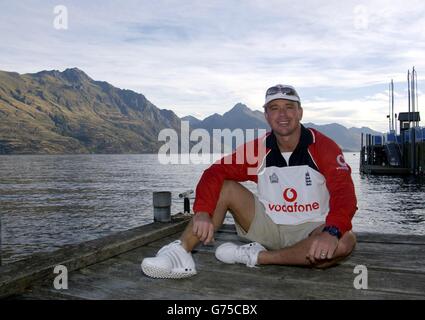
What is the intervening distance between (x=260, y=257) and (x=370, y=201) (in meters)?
31.7

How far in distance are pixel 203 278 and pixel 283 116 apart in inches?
77.0

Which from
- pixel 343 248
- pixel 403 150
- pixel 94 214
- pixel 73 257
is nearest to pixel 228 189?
pixel 343 248

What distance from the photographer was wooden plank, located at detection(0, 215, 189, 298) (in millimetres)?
3748

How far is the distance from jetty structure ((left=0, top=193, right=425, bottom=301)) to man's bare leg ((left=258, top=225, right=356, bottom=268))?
108 mm

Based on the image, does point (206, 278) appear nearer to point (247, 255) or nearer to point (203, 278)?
point (203, 278)

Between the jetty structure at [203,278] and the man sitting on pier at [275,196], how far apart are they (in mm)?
194

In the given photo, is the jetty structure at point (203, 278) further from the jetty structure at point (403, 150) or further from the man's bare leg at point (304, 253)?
the jetty structure at point (403, 150)

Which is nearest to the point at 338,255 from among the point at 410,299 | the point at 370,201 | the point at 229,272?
the point at 410,299

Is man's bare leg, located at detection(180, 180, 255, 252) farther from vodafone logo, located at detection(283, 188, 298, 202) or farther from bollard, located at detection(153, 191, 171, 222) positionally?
bollard, located at detection(153, 191, 171, 222)

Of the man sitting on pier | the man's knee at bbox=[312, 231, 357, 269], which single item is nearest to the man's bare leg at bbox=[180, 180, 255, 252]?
the man sitting on pier

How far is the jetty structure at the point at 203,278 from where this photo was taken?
362cm

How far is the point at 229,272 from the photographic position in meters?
4.34

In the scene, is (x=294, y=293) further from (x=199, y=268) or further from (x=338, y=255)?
(x=199, y=268)

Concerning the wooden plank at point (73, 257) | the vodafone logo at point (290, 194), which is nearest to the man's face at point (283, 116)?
the vodafone logo at point (290, 194)
